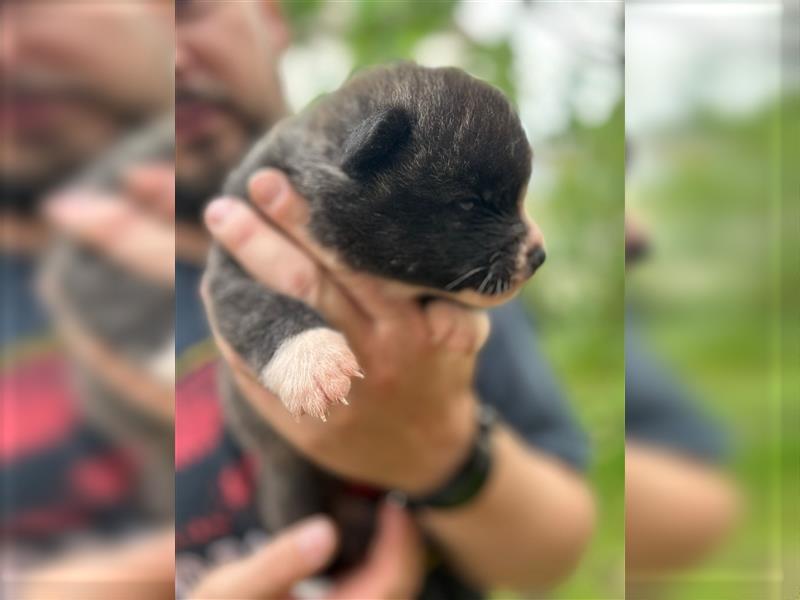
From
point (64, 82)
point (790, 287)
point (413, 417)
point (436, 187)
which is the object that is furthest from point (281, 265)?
point (790, 287)

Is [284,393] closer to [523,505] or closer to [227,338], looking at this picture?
[227,338]

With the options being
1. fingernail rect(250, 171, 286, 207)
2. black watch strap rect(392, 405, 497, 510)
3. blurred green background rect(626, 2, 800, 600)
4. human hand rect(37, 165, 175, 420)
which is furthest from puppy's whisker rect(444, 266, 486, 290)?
human hand rect(37, 165, 175, 420)

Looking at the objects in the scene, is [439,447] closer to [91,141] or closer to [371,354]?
[371,354]

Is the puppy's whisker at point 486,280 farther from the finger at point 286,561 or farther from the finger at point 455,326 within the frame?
the finger at point 286,561

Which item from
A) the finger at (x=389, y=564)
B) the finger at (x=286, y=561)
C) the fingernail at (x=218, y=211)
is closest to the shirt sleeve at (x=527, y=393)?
the finger at (x=389, y=564)

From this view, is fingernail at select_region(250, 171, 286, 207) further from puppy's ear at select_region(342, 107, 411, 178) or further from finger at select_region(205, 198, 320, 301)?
puppy's ear at select_region(342, 107, 411, 178)

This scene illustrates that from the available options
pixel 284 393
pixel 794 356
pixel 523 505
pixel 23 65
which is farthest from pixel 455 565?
pixel 23 65

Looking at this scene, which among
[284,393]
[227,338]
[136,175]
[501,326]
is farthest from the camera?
[136,175]
